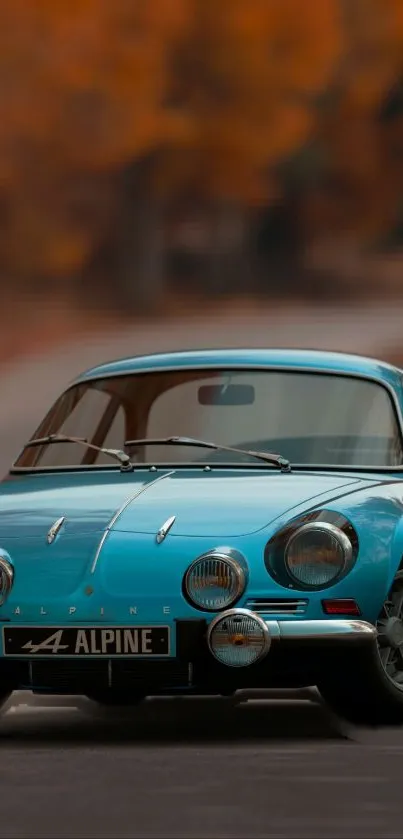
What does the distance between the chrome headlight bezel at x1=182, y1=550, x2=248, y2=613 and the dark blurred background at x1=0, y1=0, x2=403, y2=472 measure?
24522 mm

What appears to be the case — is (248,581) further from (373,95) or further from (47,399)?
(373,95)

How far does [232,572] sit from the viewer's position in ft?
22.9

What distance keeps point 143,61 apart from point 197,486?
29.1m

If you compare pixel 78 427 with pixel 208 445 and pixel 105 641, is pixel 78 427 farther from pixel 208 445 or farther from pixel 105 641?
pixel 105 641

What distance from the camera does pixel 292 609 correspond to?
23.0 feet

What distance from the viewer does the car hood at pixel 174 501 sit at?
283 inches

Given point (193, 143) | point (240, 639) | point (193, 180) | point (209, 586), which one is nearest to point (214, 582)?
point (209, 586)

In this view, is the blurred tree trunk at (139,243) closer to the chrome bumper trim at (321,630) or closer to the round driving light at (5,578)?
the round driving light at (5,578)

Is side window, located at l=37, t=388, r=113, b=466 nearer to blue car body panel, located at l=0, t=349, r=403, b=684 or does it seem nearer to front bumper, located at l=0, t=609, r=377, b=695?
blue car body panel, located at l=0, t=349, r=403, b=684

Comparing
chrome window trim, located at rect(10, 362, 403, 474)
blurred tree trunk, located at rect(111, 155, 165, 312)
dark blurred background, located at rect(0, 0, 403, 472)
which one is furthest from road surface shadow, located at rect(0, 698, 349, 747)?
blurred tree trunk, located at rect(111, 155, 165, 312)

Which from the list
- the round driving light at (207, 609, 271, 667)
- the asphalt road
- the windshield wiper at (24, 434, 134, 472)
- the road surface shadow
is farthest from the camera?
the windshield wiper at (24, 434, 134, 472)

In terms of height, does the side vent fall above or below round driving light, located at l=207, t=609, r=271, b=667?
above

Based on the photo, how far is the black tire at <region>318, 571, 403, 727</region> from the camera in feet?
23.2

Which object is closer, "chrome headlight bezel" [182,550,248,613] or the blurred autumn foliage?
"chrome headlight bezel" [182,550,248,613]
